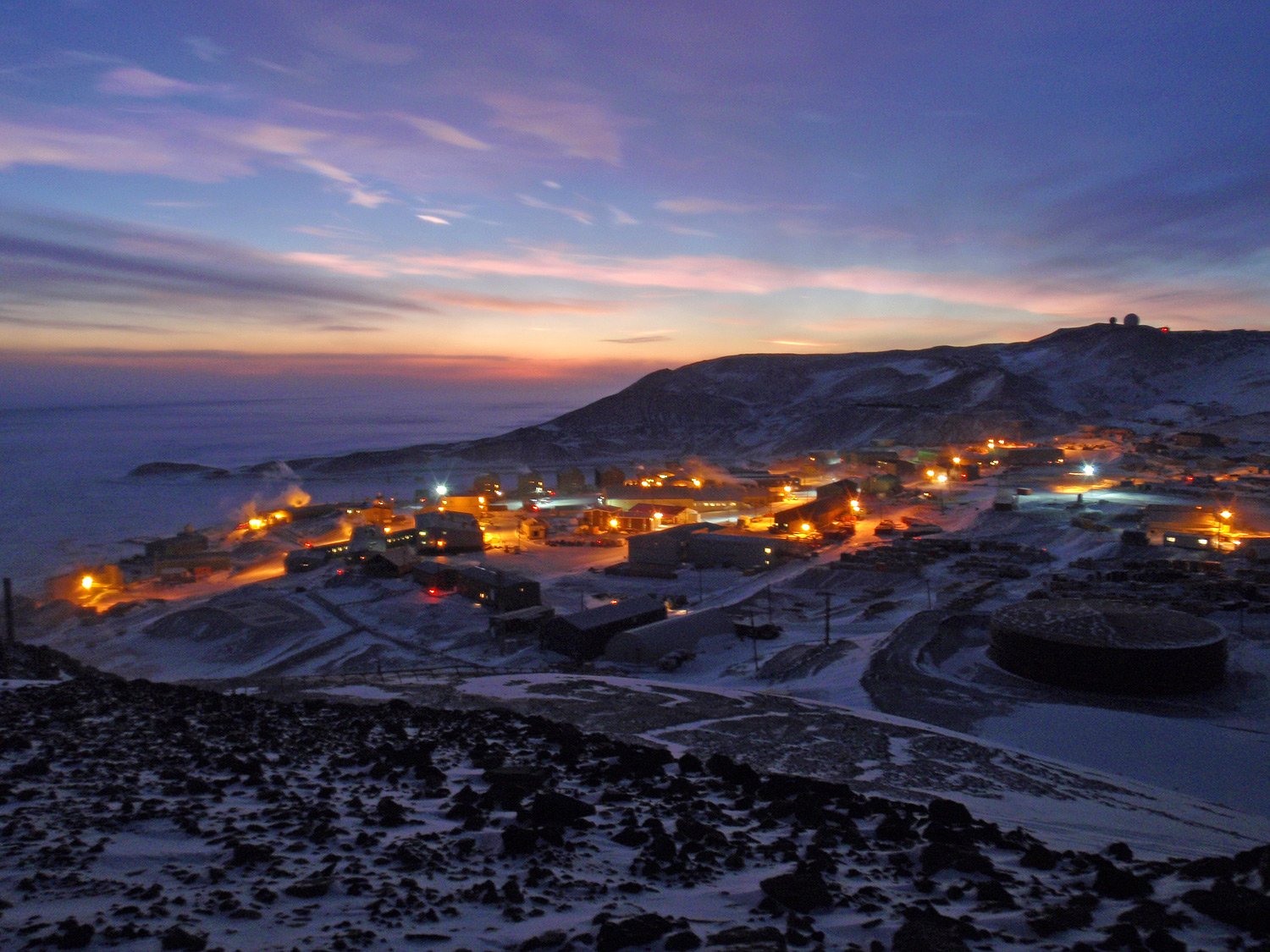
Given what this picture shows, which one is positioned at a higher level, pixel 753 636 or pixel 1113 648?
pixel 1113 648

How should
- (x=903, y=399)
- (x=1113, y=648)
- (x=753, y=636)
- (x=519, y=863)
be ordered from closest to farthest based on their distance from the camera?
1. (x=519, y=863)
2. (x=1113, y=648)
3. (x=753, y=636)
4. (x=903, y=399)

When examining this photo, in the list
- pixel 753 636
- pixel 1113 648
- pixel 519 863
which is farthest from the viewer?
pixel 753 636

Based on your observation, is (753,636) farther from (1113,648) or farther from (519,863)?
(519,863)

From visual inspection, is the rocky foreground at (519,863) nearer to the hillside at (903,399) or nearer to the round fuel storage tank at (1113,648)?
the round fuel storage tank at (1113,648)

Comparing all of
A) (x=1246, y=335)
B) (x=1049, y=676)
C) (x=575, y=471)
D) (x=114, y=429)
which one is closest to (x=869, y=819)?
(x=1049, y=676)

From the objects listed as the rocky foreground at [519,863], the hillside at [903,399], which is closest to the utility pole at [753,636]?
the rocky foreground at [519,863]

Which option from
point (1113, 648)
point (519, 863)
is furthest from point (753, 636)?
point (519, 863)

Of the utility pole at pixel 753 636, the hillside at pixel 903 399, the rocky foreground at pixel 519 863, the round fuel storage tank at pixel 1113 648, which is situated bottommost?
the utility pole at pixel 753 636

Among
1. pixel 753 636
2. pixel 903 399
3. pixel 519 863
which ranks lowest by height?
pixel 753 636
